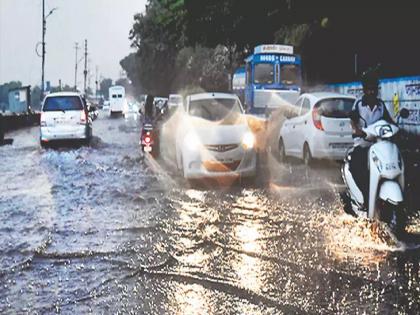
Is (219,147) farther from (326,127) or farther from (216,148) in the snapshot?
(326,127)

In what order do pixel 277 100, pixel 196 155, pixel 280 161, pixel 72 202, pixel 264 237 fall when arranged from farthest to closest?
1. pixel 277 100
2. pixel 280 161
3. pixel 196 155
4. pixel 72 202
5. pixel 264 237

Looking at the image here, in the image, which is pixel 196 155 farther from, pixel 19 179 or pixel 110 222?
pixel 19 179

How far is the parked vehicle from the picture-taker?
673 cm

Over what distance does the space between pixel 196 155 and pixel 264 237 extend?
4633mm

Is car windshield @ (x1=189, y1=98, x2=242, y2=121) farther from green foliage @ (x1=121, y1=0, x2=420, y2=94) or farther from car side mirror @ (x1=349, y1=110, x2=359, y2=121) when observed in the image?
green foliage @ (x1=121, y1=0, x2=420, y2=94)

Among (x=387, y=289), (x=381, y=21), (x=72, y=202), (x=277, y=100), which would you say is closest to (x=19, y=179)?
(x=72, y=202)

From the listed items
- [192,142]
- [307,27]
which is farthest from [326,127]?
[307,27]

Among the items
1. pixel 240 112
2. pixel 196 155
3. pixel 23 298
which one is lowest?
pixel 23 298

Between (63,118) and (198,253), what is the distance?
16401 mm

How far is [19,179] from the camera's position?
1348 centimetres

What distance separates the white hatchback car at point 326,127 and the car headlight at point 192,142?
10.6 ft

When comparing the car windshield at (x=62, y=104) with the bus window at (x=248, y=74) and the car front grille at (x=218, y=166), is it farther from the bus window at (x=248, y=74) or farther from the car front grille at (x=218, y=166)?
the car front grille at (x=218, y=166)

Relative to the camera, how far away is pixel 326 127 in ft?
44.2

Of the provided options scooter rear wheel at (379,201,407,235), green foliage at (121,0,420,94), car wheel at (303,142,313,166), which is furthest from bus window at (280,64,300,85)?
scooter rear wheel at (379,201,407,235)
